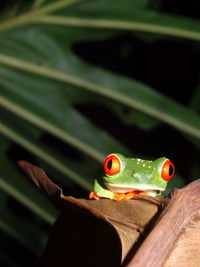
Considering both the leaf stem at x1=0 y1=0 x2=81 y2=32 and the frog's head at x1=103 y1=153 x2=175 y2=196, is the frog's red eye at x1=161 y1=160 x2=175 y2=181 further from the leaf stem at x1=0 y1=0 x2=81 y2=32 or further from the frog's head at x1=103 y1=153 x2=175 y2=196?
the leaf stem at x1=0 y1=0 x2=81 y2=32

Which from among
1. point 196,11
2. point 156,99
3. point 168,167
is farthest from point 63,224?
→ point 196,11

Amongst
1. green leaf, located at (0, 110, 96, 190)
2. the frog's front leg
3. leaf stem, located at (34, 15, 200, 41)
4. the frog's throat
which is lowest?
the frog's front leg

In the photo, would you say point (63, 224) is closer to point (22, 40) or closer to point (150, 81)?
point (22, 40)

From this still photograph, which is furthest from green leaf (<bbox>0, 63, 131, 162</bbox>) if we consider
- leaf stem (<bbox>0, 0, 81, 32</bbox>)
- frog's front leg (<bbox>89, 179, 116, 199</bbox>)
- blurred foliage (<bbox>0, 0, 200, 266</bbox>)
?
frog's front leg (<bbox>89, 179, 116, 199</bbox>)

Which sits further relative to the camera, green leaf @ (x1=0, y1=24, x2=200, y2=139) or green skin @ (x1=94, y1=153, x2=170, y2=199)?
green leaf @ (x1=0, y1=24, x2=200, y2=139)

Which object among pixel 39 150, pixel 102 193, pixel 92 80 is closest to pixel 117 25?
pixel 92 80

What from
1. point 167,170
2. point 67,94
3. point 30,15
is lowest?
point 167,170

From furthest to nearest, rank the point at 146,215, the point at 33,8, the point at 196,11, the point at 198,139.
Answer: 1. the point at 196,11
2. the point at 33,8
3. the point at 198,139
4. the point at 146,215

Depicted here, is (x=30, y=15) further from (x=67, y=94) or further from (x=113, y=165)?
(x=113, y=165)
